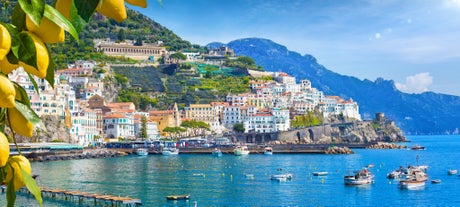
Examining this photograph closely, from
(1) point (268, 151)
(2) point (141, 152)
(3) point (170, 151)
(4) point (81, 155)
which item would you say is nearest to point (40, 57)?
(4) point (81, 155)

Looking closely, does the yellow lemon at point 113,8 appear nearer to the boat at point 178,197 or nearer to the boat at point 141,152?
the boat at point 178,197

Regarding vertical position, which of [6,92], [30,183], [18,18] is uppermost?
[18,18]

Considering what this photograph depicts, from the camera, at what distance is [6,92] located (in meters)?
0.64

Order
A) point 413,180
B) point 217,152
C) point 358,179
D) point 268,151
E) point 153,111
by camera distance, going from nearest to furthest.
A: 1. point 413,180
2. point 358,179
3. point 217,152
4. point 268,151
5. point 153,111

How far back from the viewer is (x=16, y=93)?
2.34 feet

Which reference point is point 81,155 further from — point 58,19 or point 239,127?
point 58,19

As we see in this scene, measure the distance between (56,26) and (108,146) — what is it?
6234 cm

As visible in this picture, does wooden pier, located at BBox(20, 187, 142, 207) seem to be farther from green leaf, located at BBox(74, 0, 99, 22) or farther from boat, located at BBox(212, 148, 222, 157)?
boat, located at BBox(212, 148, 222, 157)

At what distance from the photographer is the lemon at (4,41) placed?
2.02ft

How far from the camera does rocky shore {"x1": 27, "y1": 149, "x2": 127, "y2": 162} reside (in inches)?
1908

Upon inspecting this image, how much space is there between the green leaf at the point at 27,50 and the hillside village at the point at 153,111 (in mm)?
48855

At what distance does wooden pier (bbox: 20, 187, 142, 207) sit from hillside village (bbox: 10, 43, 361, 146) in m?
23.4

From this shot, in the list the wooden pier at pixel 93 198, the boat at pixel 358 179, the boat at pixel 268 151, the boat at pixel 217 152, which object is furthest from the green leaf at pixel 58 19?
the boat at pixel 268 151

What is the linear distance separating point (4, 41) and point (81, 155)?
2108 inches
